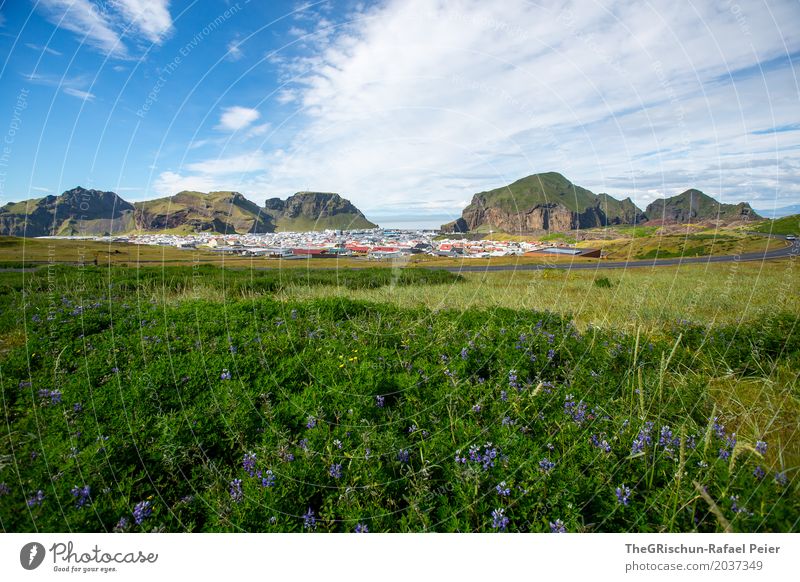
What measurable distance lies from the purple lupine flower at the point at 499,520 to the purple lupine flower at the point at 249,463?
6.48 ft

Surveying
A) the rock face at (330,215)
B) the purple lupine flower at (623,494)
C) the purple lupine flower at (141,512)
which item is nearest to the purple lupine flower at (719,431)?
the purple lupine flower at (623,494)

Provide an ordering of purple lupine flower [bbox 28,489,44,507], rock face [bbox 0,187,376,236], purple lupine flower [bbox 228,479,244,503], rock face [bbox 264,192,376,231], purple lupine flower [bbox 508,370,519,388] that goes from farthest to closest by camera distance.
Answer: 1. rock face [bbox 264,192,376,231]
2. rock face [bbox 0,187,376,236]
3. purple lupine flower [bbox 508,370,519,388]
4. purple lupine flower [bbox 228,479,244,503]
5. purple lupine flower [bbox 28,489,44,507]

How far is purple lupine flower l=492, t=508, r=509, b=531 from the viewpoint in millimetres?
2697

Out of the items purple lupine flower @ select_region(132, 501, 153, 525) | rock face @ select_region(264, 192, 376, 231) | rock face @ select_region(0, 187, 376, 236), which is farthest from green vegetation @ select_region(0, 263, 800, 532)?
rock face @ select_region(264, 192, 376, 231)

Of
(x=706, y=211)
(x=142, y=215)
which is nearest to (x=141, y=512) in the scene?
(x=142, y=215)

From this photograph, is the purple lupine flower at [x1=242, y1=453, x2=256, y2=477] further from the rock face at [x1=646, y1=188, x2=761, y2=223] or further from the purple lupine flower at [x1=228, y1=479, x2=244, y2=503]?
the rock face at [x1=646, y1=188, x2=761, y2=223]

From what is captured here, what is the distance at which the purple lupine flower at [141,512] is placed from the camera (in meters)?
2.89

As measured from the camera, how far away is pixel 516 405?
424 cm

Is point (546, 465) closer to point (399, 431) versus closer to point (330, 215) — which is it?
point (399, 431)

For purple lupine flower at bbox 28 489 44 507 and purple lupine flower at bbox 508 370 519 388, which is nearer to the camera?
purple lupine flower at bbox 28 489 44 507

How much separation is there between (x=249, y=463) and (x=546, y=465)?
2.51 m

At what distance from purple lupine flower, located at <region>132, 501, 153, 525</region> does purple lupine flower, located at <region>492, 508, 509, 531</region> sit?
8.41 feet

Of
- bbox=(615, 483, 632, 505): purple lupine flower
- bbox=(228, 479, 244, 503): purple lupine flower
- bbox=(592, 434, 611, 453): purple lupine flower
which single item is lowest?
bbox=(228, 479, 244, 503): purple lupine flower

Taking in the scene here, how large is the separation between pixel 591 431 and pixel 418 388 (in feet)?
6.19
